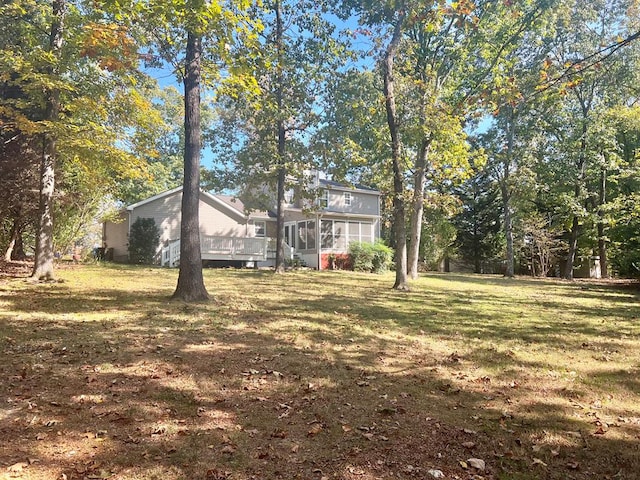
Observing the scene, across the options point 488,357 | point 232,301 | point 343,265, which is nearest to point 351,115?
point 343,265

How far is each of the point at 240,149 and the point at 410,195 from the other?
9.79 metres

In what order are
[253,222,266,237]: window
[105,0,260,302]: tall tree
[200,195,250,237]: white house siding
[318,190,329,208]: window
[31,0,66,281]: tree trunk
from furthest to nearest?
[253,222,266,237]: window, [200,195,250,237]: white house siding, [318,190,329,208]: window, [31,0,66,281]: tree trunk, [105,0,260,302]: tall tree

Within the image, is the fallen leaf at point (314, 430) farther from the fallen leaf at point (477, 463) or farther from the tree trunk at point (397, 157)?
the tree trunk at point (397, 157)

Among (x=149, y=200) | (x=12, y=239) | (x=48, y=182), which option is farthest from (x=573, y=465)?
(x=149, y=200)

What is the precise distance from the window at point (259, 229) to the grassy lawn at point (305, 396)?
19.8m

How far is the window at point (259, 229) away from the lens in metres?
27.8

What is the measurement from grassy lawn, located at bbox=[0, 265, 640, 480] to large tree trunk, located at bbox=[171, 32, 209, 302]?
95cm

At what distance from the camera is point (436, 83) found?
1722 cm

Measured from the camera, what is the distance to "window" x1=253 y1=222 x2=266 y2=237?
2783 cm

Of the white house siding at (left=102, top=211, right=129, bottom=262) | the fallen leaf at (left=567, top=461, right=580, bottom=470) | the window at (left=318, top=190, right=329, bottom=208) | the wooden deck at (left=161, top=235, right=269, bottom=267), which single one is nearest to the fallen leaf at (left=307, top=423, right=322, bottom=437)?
the fallen leaf at (left=567, top=461, right=580, bottom=470)

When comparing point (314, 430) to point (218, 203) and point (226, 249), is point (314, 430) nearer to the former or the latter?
point (226, 249)

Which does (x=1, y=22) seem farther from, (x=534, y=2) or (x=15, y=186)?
(x=534, y=2)

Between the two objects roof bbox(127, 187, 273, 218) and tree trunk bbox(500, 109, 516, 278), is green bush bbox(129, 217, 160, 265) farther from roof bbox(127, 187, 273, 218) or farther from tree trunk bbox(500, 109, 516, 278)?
tree trunk bbox(500, 109, 516, 278)

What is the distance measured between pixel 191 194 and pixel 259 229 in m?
19.2
